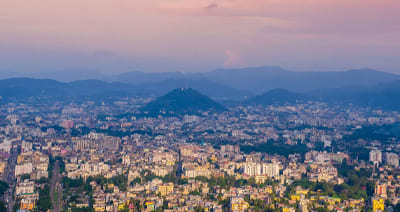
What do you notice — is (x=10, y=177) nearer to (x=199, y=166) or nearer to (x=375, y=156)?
(x=199, y=166)

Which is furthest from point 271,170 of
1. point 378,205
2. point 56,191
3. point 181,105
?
point 181,105

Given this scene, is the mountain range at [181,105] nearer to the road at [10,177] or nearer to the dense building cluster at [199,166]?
the dense building cluster at [199,166]

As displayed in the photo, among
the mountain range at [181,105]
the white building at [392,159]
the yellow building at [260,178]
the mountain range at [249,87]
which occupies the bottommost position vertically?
the yellow building at [260,178]

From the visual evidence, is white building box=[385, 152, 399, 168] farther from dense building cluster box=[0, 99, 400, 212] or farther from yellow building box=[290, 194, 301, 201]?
yellow building box=[290, 194, 301, 201]

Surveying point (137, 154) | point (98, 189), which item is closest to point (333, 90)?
point (137, 154)

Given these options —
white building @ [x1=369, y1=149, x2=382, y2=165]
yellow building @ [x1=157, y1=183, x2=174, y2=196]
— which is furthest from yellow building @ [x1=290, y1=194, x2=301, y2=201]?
white building @ [x1=369, y1=149, x2=382, y2=165]

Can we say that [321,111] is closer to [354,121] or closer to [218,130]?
[354,121]

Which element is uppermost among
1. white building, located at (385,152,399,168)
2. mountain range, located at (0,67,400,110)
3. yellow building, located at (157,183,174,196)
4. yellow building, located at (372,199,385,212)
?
mountain range, located at (0,67,400,110)

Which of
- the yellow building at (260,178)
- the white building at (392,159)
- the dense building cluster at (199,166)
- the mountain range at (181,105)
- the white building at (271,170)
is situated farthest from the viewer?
the mountain range at (181,105)

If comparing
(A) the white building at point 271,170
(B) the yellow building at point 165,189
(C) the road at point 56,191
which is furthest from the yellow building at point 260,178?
(C) the road at point 56,191
